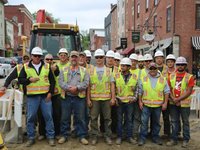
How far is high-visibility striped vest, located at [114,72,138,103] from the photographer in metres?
6.77

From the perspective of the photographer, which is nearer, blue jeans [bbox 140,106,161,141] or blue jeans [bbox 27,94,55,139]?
blue jeans [bbox 27,94,55,139]

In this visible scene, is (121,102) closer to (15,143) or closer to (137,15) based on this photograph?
(15,143)

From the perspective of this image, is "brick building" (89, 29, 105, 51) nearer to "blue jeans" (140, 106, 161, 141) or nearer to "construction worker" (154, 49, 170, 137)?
"construction worker" (154, 49, 170, 137)

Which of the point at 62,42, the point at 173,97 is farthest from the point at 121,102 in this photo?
the point at 62,42

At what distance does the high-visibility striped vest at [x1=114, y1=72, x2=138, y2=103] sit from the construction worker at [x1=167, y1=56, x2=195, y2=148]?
0.82m

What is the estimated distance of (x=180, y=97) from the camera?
6.55m

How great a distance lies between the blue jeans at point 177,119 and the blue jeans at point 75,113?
1.87 meters

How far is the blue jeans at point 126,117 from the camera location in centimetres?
683

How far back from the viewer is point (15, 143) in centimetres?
671

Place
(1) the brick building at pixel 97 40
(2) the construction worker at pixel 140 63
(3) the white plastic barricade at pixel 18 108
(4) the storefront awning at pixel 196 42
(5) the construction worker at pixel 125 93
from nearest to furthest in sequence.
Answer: (3) the white plastic barricade at pixel 18 108, (5) the construction worker at pixel 125 93, (2) the construction worker at pixel 140 63, (4) the storefront awning at pixel 196 42, (1) the brick building at pixel 97 40

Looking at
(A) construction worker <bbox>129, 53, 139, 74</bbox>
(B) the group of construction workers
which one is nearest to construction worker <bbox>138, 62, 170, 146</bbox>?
(B) the group of construction workers

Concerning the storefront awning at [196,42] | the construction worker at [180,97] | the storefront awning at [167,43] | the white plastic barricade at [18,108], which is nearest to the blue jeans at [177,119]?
the construction worker at [180,97]

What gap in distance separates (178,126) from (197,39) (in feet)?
53.5

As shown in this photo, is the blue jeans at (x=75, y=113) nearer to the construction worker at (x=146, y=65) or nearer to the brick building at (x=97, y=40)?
the construction worker at (x=146, y=65)
